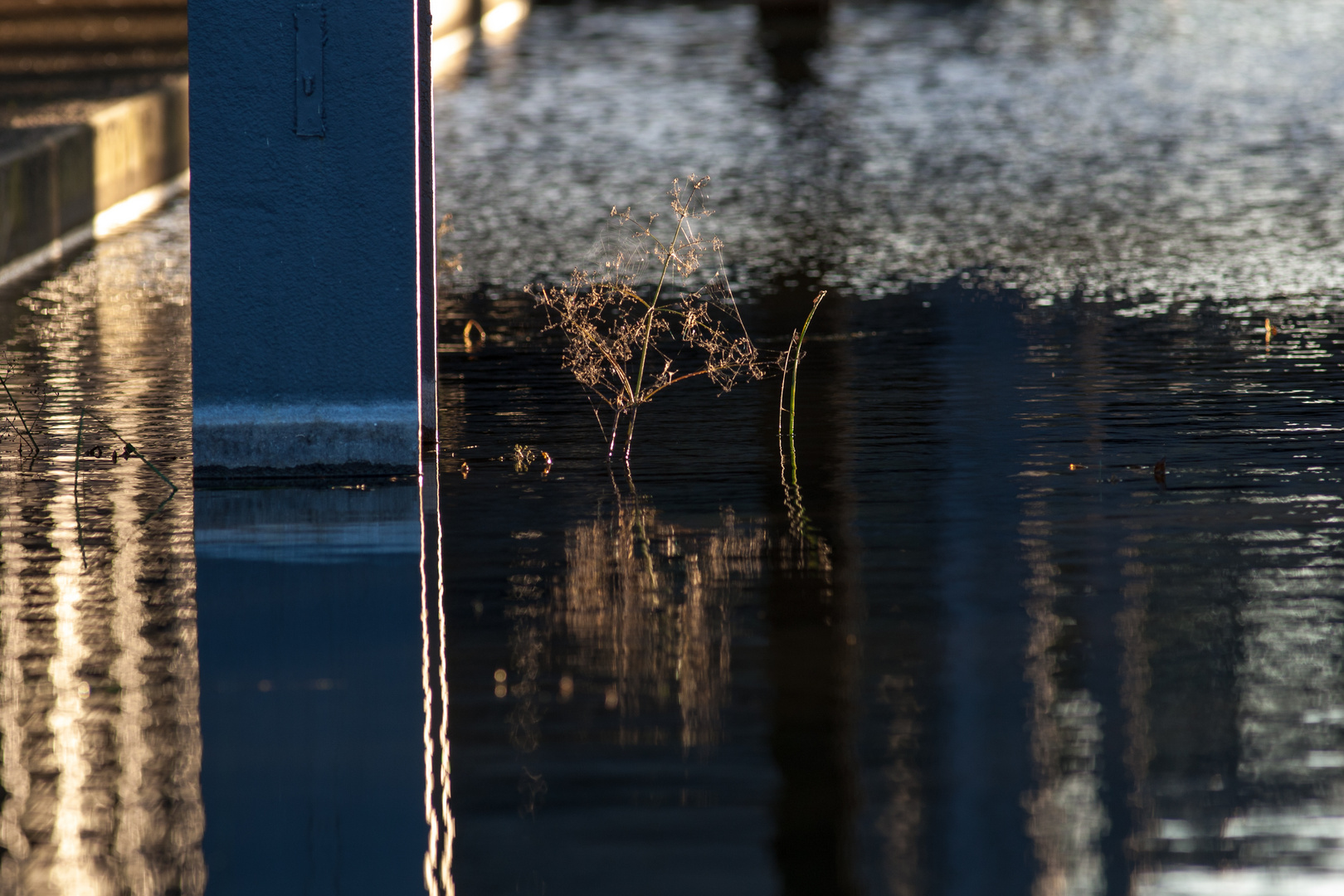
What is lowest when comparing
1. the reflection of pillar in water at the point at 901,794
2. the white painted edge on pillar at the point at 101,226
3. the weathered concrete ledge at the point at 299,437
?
the reflection of pillar in water at the point at 901,794

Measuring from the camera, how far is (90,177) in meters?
17.2

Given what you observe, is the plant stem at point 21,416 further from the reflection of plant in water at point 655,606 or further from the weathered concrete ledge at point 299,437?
the reflection of plant in water at point 655,606

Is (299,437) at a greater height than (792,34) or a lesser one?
lesser

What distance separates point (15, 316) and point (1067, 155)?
33.7 feet

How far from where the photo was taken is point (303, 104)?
27.7 feet

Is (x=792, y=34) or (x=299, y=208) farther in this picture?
(x=792, y=34)

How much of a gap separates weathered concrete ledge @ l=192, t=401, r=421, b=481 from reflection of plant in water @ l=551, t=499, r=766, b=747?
1024 millimetres

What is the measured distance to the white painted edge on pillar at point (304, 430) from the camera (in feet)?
28.0

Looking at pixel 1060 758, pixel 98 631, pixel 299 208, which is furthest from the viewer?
pixel 299 208

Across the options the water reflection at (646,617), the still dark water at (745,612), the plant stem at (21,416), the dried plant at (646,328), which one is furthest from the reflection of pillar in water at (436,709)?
the plant stem at (21,416)

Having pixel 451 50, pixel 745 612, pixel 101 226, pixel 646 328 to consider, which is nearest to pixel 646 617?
pixel 745 612

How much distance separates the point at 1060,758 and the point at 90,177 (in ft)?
44.0

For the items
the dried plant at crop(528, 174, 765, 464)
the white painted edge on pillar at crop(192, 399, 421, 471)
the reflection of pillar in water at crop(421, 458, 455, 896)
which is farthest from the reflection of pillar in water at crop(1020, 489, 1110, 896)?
the white painted edge on pillar at crop(192, 399, 421, 471)

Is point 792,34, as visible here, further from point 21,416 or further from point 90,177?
point 21,416
